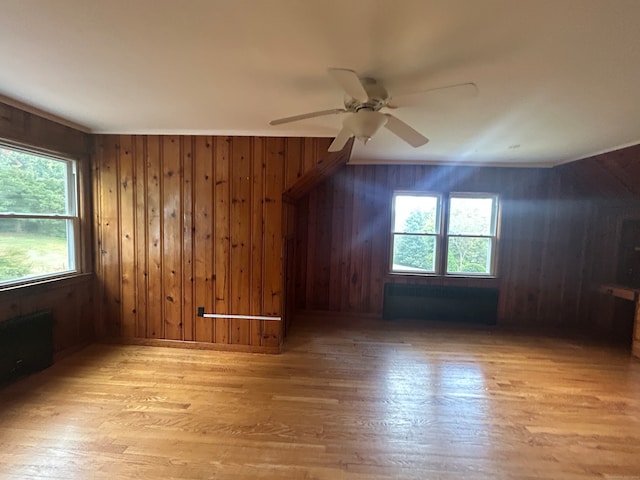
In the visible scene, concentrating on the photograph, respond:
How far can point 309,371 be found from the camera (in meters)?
2.90

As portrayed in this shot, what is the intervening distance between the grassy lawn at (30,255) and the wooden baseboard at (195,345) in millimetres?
1000

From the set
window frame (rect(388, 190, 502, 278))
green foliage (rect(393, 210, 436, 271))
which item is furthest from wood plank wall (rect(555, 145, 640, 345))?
green foliage (rect(393, 210, 436, 271))

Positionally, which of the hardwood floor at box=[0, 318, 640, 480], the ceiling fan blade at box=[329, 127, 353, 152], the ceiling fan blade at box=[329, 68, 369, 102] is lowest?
the hardwood floor at box=[0, 318, 640, 480]

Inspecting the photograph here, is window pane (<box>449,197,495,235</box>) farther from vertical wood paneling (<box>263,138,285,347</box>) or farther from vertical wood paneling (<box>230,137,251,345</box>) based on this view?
vertical wood paneling (<box>230,137,251,345</box>)

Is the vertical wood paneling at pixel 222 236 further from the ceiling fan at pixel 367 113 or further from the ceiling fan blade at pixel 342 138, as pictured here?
the ceiling fan at pixel 367 113

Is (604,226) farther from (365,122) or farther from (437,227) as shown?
(365,122)

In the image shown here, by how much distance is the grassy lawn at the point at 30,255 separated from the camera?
2545mm

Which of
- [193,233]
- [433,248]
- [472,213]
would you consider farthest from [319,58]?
[472,213]

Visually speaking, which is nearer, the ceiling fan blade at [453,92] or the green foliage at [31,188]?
the ceiling fan blade at [453,92]

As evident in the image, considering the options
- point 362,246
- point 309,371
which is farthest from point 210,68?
point 362,246

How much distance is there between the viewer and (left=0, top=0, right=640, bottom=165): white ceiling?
4.24ft

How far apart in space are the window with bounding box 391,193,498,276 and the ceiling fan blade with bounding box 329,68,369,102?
9.92 ft

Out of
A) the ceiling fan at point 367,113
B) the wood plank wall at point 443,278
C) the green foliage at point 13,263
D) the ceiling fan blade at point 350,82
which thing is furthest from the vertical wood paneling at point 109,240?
the ceiling fan blade at point 350,82

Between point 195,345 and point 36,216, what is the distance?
1941mm
